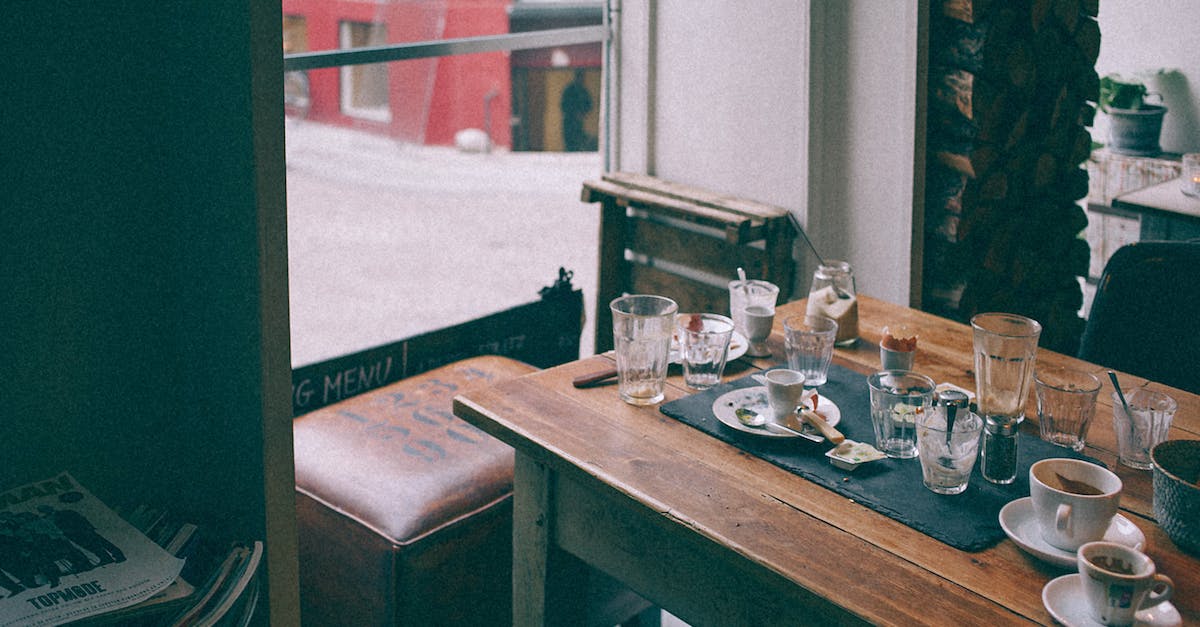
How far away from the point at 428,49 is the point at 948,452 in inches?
69.6

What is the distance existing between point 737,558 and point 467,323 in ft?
5.23

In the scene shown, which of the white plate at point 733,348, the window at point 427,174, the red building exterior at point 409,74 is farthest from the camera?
the red building exterior at point 409,74

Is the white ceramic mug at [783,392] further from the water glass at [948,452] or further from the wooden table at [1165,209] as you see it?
the wooden table at [1165,209]

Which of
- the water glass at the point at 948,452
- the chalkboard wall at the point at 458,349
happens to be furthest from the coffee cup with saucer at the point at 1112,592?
the chalkboard wall at the point at 458,349

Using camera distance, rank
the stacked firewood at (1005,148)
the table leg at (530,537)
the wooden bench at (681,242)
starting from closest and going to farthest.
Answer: the table leg at (530,537), the stacked firewood at (1005,148), the wooden bench at (681,242)

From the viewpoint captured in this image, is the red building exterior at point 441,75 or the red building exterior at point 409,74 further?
the red building exterior at point 441,75

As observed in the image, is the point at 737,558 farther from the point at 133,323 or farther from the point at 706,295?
the point at 706,295

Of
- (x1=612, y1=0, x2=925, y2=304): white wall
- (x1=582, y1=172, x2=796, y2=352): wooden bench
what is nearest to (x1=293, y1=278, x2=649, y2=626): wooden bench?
(x1=582, y1=172, x2=796, y2=352): wooden bench

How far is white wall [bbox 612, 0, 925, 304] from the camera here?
257 centimetres

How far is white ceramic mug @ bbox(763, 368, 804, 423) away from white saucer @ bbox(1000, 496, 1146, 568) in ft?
1.05

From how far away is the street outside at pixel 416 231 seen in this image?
161 inches

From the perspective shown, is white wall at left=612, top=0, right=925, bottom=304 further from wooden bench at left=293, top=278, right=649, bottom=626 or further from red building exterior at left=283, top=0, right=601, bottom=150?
red building exterior at left=283, top=0, right=601, bottom=150

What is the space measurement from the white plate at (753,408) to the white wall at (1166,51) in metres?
3.42

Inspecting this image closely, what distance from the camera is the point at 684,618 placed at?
51.9 inches
